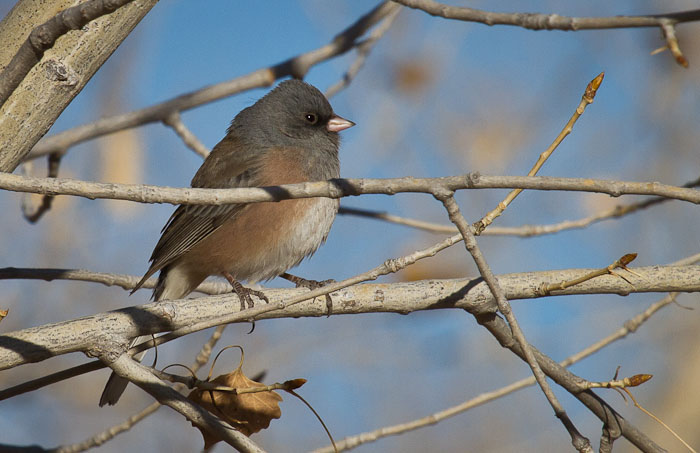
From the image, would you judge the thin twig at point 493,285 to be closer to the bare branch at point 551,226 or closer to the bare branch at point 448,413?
the bare branch at point 448,413

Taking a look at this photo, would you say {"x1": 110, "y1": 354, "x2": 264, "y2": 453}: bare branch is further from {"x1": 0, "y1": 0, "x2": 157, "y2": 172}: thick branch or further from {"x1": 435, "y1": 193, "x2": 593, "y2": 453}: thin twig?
{"x1": 0, "y1": 0, "x2": 157, "y2": 172}: thick branch

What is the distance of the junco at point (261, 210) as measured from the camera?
3467 millimetres

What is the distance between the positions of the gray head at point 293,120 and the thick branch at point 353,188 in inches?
88.2

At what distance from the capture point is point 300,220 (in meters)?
3.43

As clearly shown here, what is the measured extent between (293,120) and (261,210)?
0.75m

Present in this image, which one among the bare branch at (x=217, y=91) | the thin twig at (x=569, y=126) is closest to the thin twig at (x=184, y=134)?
the bare branch at (x=217, y=91)

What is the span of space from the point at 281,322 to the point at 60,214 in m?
1.95

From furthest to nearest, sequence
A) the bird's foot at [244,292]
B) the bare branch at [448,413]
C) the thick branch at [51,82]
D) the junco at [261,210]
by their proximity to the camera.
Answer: the junco at [261,210] → the bird's foot at [244,292] → the bare branch at [448,413] → the thick branch at [51,82]

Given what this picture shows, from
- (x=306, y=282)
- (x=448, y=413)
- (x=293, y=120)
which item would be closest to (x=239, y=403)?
(x=448, y=413)

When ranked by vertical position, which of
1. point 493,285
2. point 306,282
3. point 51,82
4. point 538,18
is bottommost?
point 493,285

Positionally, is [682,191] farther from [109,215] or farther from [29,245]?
[29,245]

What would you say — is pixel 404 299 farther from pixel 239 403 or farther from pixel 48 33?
pixel 48 33

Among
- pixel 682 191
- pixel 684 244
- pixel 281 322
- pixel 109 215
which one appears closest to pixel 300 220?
pixel 682 191

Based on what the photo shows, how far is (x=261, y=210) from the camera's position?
3.49 m
